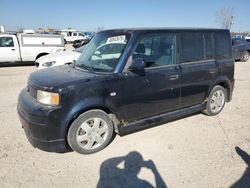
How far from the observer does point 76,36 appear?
3628cm

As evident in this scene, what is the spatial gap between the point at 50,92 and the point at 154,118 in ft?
6.30

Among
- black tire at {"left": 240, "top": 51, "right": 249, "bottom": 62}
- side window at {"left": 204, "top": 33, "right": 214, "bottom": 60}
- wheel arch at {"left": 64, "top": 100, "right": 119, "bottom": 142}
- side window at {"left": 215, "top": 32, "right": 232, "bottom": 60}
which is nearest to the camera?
wheel arch at {"left": 64, "top": 100, "right": 119, "bottom": 142}

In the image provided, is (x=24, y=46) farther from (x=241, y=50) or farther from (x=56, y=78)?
(x=241, y=50)

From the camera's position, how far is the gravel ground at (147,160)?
9.80ft

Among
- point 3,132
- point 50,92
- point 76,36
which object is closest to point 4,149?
point 3,132

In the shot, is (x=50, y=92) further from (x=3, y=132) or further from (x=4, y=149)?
(x=3, y=132)

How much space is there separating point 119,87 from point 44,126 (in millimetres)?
1255

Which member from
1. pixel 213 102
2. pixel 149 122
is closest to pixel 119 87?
pixel 149 122

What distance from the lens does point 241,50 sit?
49.8 feet

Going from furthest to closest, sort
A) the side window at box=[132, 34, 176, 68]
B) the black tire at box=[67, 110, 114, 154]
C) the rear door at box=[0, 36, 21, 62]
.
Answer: the rear door at box=[0, 36, 21, 62] < the side window at box=[132, 34, 176, 68] < the black tire at box=[67, 110, 114, 154]

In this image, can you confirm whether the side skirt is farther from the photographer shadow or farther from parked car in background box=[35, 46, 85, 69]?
parked car in background box=[35, 46, 85, 69]

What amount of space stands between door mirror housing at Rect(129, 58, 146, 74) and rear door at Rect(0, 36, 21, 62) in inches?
430

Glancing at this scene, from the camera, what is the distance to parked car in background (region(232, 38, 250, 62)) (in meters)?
14.9

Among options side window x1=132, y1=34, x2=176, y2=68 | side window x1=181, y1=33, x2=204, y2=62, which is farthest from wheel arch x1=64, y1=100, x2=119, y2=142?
side window x1=181, y1=33, x2=204, y2=62
